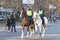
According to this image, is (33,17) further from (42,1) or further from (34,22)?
(42,1)

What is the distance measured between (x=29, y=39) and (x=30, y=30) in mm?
2296

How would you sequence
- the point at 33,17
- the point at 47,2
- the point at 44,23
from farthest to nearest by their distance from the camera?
the point at 47,2, the point at 44,23, the point at 33,17

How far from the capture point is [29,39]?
19672 millimetres

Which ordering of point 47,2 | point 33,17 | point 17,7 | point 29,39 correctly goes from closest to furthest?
point 29,39 < point 33,17 < point 17,7 < point 47,2

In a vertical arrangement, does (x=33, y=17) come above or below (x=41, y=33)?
above

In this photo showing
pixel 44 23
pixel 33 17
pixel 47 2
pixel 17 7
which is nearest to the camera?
pixel 33 17

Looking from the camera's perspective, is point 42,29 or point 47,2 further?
point 47,2

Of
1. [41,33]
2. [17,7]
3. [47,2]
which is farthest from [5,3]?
[41,33]

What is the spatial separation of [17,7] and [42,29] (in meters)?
35.5

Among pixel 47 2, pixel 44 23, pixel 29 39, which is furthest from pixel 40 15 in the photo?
pixel 47 2

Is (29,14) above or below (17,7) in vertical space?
above

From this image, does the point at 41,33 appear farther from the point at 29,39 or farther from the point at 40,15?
the point at 29,39

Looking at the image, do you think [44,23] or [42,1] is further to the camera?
[42,1]

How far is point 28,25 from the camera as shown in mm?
21328
